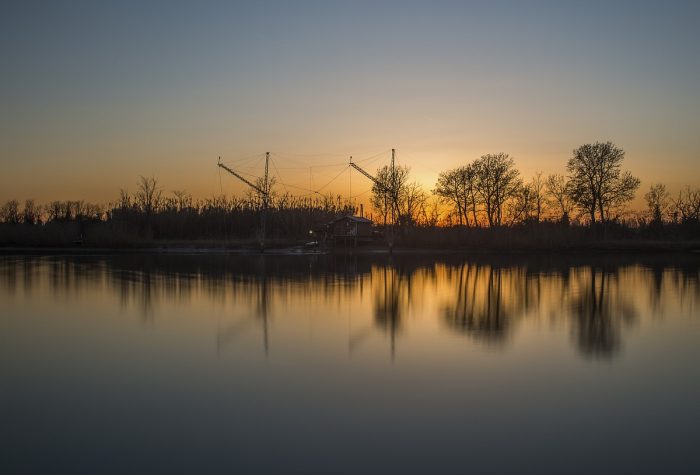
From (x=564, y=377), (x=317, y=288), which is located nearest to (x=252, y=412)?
(x=564, y=377)

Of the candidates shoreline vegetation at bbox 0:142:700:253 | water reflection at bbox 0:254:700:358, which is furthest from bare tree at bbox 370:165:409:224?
water reflection at bbox 0:254:700:358

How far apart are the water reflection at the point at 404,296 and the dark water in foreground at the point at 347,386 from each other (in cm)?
14

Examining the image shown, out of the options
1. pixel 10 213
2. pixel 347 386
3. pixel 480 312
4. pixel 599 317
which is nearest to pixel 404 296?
pixel 480 312

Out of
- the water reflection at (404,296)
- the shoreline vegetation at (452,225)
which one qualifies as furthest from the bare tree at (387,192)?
the water reflection at (404,296)

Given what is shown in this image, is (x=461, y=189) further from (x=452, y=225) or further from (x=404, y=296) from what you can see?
(x=404, y=296)

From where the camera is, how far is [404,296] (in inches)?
778

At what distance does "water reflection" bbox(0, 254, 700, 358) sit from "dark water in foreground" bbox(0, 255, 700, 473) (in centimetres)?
14

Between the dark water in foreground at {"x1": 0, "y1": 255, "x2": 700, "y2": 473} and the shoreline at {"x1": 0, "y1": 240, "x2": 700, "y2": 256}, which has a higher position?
the shoreline at {"x1": 0, "y1": 240, "x2": 700, "y2": 256}

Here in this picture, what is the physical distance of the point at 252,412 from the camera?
24.0 ft

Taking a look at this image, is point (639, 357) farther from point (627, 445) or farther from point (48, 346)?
point (48, 346)

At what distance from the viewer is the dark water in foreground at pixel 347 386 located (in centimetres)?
600

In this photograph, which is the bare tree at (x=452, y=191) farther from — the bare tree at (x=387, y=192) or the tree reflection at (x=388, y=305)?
the tree reflection at (x=388, y=305)

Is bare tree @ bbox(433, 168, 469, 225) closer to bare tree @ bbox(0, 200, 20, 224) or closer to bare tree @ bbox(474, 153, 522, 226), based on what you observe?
bare tree @ bbox(474, 153, 522, 226)

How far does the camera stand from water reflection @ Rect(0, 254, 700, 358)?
13336 millimetres
